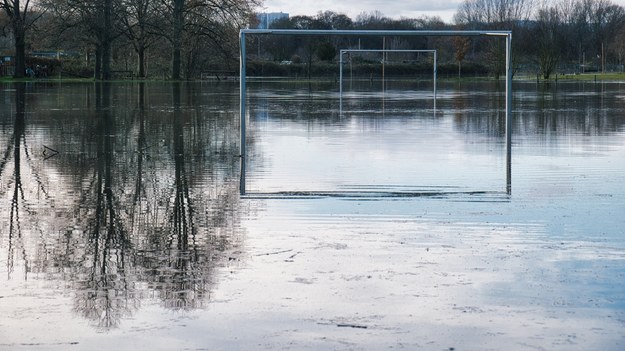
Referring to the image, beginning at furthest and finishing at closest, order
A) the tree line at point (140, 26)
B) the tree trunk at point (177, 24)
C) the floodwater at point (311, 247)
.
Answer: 1. the tree trunk at point (177, 24)
2. the tree line at point (140, 26)
3. the floodwater at point (311, 247)

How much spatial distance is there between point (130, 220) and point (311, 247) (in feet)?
7.18

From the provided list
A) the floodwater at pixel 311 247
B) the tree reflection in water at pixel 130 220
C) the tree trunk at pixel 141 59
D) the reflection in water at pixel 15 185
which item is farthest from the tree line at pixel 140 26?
the floodwater at pixel 311 247

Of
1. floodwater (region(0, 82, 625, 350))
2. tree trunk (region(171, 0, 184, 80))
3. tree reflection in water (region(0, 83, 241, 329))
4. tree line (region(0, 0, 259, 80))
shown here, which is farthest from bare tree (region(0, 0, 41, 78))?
floodwater (region(0, 82, 625, 350))

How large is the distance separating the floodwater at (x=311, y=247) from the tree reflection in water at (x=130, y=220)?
0.09 feet

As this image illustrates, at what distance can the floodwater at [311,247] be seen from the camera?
6234 mm

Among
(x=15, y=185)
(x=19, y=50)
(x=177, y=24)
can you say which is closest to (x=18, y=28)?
(x=19, y=50)

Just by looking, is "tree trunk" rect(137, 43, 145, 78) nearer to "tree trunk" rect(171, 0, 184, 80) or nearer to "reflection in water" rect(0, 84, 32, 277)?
"tree trunk" rect(171, 0, 184, 80)

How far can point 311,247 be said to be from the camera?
347 inches

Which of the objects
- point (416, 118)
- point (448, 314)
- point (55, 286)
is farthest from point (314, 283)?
point (416, 118)

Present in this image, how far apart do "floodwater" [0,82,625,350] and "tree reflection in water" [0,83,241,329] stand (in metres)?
0.03

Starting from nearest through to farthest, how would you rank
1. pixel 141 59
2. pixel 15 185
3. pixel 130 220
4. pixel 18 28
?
pixel 130 220, pixel 15 185, pixel 18 28, pixel 141 59

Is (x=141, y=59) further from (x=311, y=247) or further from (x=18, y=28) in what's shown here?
(x=311, y=247)

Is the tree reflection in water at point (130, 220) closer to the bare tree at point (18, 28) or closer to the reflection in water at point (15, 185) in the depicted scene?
the reflection in water at point (15, 185)

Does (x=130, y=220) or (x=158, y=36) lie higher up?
(x=158, y=36)
